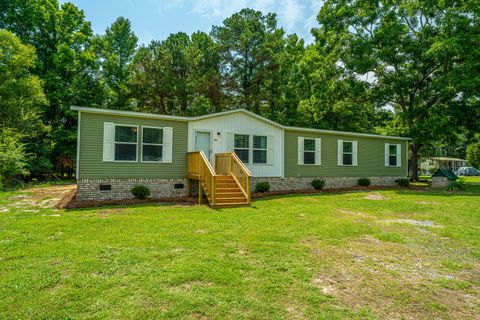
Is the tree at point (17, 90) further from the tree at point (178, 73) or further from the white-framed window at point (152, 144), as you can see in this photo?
the white-framed window at point (152, 144)

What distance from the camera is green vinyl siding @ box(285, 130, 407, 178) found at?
1278 centimetres

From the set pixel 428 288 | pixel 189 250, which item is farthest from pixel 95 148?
pixel 428 288

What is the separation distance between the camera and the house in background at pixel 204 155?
9070 millimetres

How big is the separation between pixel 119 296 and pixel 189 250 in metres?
1.51

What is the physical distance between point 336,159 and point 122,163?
32.4 feet

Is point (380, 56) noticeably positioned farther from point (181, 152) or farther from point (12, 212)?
point (12, 212)

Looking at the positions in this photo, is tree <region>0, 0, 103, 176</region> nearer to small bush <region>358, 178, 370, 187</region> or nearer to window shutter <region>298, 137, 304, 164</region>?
window shutter <region>298, 137, 304, 164</region>

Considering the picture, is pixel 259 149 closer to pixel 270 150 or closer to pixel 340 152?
pixel 270 150

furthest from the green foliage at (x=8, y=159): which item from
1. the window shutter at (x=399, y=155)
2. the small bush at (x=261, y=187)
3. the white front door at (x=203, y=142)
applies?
the window shutter at (x=399, y=155)

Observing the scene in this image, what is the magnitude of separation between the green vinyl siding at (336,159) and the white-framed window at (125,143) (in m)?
6.48

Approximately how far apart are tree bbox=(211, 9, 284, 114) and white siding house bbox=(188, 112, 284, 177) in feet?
31.0

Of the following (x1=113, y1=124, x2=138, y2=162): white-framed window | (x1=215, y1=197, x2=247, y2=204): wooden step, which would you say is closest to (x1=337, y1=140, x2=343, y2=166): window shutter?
(x1=215, y1=197, x2=247, y2=204): wooden step

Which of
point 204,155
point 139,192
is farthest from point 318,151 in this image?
point 139,192

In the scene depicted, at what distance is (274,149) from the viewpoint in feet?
40.2
